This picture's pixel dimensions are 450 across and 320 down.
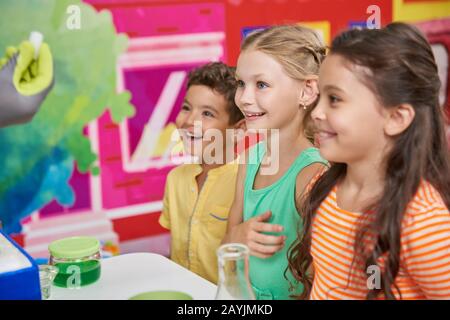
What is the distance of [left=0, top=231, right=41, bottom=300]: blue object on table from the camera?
37.2 inches

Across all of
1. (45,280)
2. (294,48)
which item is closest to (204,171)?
(294,48)

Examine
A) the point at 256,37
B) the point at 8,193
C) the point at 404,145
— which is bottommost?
the point at 8,193

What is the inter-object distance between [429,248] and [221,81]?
892mm

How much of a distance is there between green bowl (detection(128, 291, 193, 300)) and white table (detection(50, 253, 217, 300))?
0.05 ft

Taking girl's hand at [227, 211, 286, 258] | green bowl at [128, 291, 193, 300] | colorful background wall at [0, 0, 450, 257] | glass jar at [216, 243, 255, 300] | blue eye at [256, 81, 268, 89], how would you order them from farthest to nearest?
colorful background wall at [0, 0, 450, 257]
blue eye at [256, 81, 268, 89]
girl's hand at [227, 211, 286, 258]
green bowl at [128, 291, 193, 300]
glass jar at [216, 243, 255, 300]

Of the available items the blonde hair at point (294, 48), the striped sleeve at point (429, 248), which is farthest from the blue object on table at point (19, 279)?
the blonde hair at point (294, 48)

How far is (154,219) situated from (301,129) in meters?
1.27

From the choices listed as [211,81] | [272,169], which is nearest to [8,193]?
[211,81]

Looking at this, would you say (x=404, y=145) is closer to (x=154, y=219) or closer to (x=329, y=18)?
(x=154, y=219)

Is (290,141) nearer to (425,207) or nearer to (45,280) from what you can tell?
(425,207)

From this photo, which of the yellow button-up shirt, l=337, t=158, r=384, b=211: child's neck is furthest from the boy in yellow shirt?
l=337, t=158, r=384, b=211: child's neck

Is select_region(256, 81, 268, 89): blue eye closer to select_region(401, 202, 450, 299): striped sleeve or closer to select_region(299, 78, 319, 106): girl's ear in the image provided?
select_region(299, 78, 319, 106): girl's ear

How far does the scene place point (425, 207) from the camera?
101cm

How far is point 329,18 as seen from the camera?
2.83m
